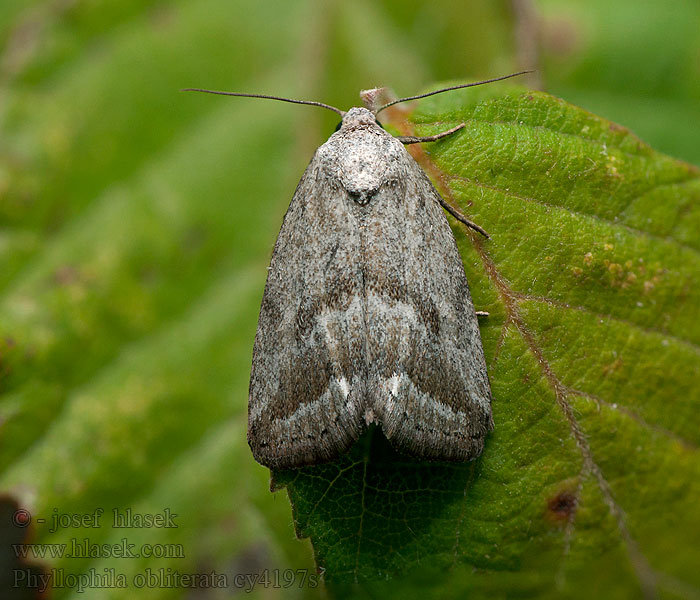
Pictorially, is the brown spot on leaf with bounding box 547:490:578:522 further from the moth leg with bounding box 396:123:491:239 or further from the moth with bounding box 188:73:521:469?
the moth leg with bounding box 396:123:491:239

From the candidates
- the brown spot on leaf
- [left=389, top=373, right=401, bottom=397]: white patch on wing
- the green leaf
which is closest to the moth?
[left=389, top=373, right=401, bottom=397]: white patch on wing

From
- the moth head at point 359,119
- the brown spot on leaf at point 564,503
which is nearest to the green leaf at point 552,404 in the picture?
the brown spot on leaf at point 564,503

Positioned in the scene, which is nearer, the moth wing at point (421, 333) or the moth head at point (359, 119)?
the moth wing at point (421, 333)

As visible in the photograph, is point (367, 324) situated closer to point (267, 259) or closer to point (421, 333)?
point (421, 333)

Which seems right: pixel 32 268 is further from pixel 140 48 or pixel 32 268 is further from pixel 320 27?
pixel 320 27

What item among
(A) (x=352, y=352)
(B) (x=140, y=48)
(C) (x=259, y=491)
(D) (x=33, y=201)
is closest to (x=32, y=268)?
(D) (x=33, y=201)

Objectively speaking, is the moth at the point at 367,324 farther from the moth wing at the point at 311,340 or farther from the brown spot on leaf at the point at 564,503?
the brown spot on leaf at the point at 564,503

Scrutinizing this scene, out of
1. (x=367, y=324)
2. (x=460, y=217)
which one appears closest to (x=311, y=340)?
(x=367, y=324)

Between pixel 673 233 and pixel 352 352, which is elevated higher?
pixel 673 233
